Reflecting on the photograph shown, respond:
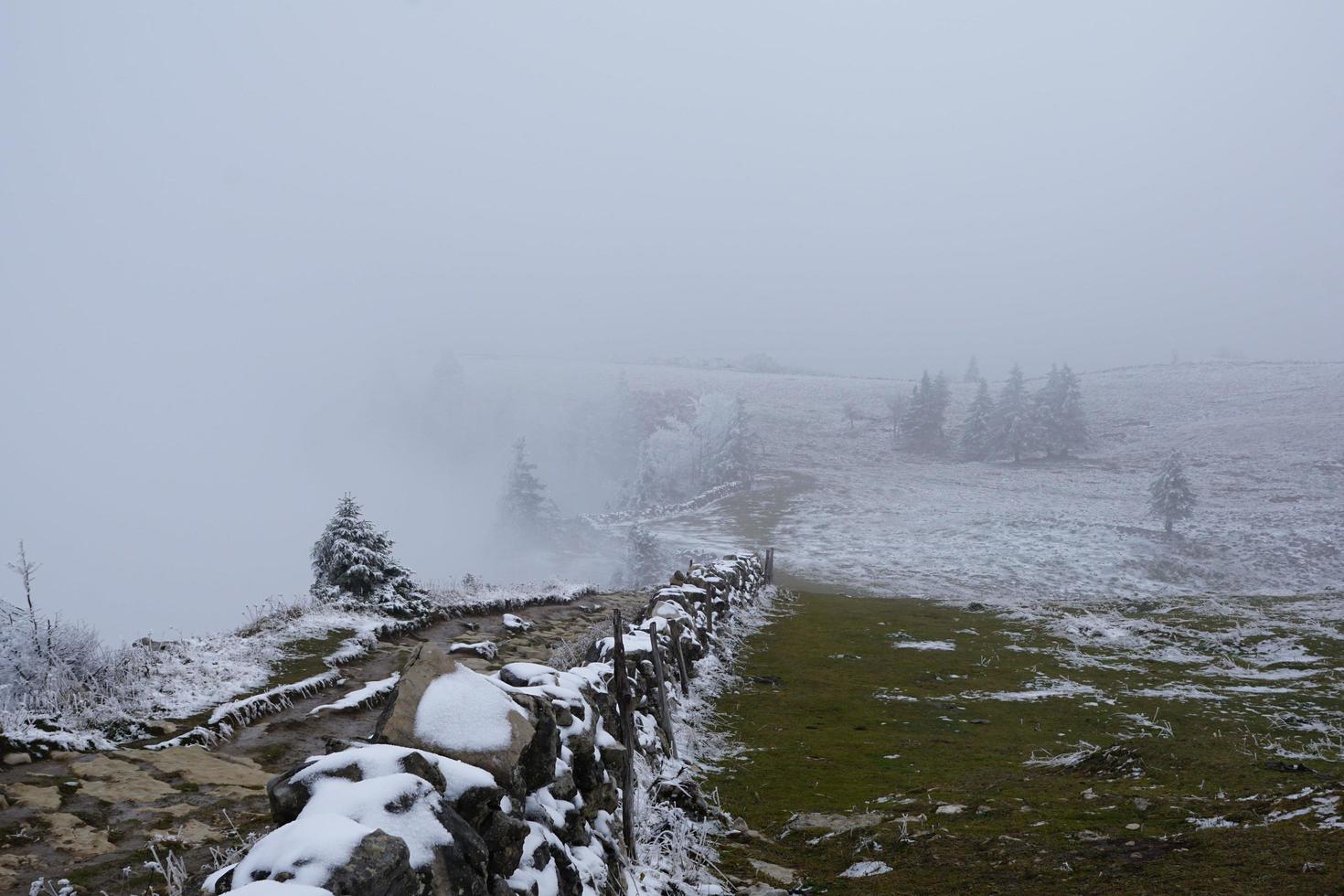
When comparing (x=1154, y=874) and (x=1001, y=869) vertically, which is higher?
(x=1154, y=874)

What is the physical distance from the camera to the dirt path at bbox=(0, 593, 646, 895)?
17.3 ft

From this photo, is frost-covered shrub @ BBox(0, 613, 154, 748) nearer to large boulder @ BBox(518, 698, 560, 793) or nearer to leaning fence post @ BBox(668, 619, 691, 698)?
large boulder @ BBox(518, 698, 560, 793)

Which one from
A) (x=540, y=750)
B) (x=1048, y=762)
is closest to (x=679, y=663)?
(x=1048, y=762)

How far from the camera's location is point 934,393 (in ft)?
271

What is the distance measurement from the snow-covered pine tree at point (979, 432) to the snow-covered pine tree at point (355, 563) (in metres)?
70.9

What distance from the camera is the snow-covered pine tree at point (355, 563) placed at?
→ 1688cm

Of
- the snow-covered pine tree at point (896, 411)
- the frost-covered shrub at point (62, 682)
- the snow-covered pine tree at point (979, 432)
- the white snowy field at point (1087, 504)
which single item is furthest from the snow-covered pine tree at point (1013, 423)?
the frost-covered shrub at point (62, 682)

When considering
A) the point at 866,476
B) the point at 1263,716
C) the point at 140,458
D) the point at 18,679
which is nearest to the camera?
the point at 18,679

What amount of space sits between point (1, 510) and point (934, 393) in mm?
124554

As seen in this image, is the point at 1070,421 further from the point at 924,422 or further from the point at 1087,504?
the point at 1087,504

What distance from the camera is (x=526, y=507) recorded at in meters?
70.3

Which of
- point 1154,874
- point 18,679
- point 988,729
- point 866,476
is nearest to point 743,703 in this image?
point 988,729

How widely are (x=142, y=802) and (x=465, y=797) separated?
4478mm

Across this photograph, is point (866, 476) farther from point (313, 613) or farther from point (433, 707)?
Result: point (433, 707)
